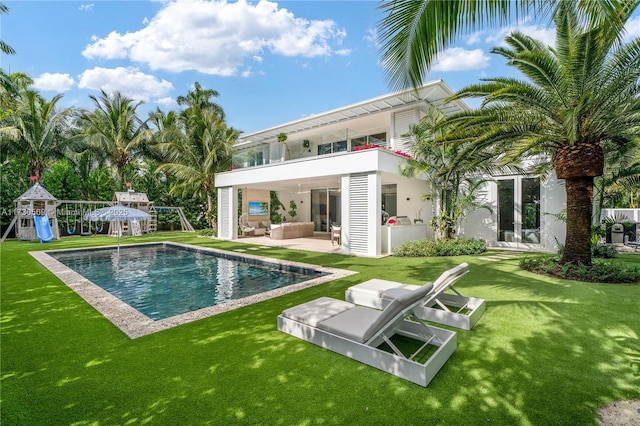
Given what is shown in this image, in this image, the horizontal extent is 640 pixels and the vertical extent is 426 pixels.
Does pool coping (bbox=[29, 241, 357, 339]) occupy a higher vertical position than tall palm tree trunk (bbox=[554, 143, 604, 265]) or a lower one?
lower

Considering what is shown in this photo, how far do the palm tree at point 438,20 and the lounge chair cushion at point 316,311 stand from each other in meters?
3.50

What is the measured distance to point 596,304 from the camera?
591cm

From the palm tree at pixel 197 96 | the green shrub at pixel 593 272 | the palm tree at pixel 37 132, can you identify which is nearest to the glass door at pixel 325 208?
the palm tree at pixel 197 96

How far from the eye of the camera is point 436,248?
40.7 ft

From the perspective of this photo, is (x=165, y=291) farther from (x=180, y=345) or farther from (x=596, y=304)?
(x=596, y=304)

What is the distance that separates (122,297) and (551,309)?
9297mm

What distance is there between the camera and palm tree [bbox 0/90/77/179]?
20297 millimetres

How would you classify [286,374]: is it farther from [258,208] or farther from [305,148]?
[258,208]

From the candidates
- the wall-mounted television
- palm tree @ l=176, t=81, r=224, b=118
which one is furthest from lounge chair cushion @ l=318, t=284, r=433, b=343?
palm tree @ l=176, t=81, r=224, b=118

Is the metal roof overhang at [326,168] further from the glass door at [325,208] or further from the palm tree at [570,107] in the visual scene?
the glass door at [325,208]

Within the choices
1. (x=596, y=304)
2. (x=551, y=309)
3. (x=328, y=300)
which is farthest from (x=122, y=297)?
(x=596, y=304)

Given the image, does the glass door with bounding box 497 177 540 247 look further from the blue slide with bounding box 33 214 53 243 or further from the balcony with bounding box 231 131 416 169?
the blue slide with bounding box 33 214 53 243

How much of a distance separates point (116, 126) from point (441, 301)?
2787 centimetres

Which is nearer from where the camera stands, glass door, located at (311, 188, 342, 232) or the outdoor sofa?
the outdoor sofa
